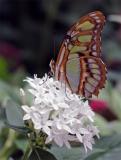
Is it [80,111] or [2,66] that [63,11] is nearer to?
[2,66]

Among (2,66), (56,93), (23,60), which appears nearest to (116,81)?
(2,66)

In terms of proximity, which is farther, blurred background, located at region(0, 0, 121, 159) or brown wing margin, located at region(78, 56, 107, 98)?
blurred background, located at region(0, 0, 121, 159)

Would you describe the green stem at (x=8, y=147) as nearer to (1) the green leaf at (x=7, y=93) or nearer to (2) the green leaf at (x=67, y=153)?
(2) the green leaf at (x=67, y=153)

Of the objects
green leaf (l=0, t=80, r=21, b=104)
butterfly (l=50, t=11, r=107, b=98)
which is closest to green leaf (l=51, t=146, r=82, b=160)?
butterfly (l=50, t=11, r=107, b=98)

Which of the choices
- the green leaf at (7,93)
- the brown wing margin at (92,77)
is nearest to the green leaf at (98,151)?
the brown wing margin at (92,77)

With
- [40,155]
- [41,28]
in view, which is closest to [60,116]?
[40,155]

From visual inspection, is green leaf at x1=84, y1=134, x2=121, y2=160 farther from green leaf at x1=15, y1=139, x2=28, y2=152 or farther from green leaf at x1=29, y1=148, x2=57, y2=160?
green leaf at x1=15, y1=139, x2=28, y2=152

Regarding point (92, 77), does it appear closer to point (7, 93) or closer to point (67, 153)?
point (67, 153)
